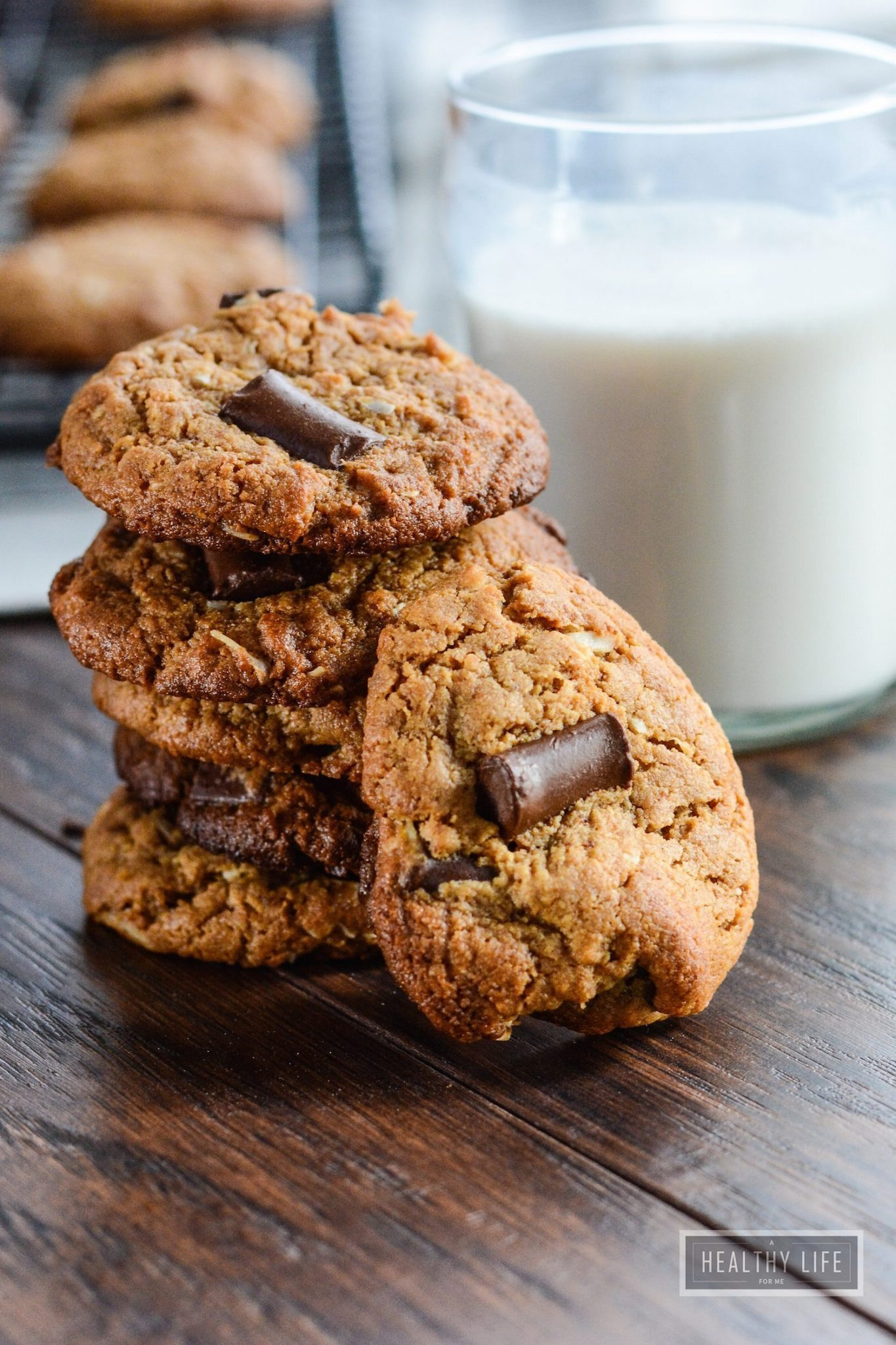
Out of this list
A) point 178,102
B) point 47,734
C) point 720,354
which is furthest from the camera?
point 178,102

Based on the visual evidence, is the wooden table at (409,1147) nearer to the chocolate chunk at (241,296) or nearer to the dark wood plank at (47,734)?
the dark wood plank at (47,734)

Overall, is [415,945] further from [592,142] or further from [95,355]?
[95,355]

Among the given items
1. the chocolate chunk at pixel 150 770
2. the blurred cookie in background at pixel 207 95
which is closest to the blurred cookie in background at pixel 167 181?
the blurred cookie in background at pixel 207 95

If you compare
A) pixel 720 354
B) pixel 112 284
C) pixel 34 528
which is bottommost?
pixel 34 528

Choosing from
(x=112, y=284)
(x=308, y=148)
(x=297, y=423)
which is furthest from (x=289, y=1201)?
(x=308, y=148)

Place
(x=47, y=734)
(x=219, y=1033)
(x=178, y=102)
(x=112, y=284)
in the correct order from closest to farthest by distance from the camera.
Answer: (x=219, y=1033)
(x=47, y=734)
(x=112, y=284)
(x=178, y=102)

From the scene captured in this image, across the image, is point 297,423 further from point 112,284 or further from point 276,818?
point 112,284

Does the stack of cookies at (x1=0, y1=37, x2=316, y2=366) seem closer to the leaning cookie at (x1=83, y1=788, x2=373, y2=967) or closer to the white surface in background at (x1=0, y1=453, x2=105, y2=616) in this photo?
the white surface in background at (x1=0, y1=453, x2=105, y2=616)
